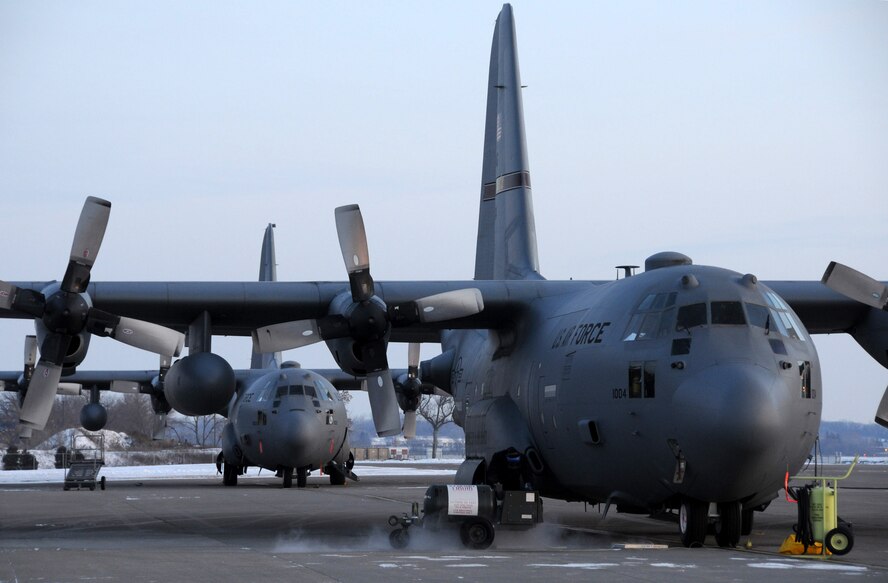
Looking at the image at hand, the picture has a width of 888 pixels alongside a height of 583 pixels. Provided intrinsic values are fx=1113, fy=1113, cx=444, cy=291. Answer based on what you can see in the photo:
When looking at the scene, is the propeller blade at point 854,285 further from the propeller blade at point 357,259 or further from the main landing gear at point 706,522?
the propeller blade at point 357,259

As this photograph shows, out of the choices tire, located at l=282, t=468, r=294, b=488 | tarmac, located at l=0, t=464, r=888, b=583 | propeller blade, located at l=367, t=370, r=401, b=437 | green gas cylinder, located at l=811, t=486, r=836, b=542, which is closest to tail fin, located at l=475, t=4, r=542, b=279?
propeller blade, located at l=367, t=370, r=401, b=437

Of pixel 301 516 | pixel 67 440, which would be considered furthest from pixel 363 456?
pixel 301 516

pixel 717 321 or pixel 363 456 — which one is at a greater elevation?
pixel 717 321

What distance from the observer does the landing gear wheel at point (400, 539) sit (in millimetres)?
15461

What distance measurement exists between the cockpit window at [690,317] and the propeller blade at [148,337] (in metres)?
8.79

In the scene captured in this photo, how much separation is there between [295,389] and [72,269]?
48.7 ft

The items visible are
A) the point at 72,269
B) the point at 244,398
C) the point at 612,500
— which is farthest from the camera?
the point at 244,398

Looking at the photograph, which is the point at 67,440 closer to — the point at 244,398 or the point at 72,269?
the point at 244,398

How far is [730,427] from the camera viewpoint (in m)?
12.6

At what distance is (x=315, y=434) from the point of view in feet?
104

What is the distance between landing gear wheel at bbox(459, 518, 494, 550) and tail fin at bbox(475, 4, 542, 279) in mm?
7542

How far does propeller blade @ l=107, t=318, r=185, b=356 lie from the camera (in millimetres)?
18469

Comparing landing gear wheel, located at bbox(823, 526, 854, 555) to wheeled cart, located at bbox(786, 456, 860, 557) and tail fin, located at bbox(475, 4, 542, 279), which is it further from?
tail fin, located at bbox(475, 4, 542, 279)

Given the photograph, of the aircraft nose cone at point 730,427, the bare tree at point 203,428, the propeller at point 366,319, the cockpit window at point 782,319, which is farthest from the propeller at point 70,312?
the bare tree at point 203,428
